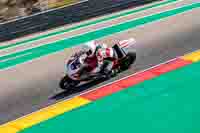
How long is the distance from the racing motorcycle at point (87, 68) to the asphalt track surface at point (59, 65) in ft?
0.80

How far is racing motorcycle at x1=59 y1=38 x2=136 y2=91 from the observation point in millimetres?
11617

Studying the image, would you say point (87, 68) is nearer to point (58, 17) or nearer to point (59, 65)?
point (59, 65)

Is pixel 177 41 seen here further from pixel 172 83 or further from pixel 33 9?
pixel 33 9

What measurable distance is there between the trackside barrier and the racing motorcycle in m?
12.9

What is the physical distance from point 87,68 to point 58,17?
561 inches

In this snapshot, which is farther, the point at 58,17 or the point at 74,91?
the point at 58,17

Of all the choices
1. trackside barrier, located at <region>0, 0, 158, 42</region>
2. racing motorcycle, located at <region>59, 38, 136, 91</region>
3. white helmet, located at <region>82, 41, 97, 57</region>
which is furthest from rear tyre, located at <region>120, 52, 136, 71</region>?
trackside barrier, located at <region>0, 0, 158, 42</region>

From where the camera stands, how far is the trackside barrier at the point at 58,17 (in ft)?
80.5

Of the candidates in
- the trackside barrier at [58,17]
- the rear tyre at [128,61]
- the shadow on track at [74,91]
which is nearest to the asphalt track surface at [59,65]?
the shadow on track at [74,91]

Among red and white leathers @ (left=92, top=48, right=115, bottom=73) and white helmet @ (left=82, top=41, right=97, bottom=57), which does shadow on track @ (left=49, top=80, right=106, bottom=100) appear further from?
white helmet @ (left=82, top=41, right=97, bottom=57)

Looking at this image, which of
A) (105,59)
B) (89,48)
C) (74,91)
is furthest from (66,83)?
(105,59)

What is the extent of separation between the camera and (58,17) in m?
25.6

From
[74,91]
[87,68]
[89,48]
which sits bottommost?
[74,91]

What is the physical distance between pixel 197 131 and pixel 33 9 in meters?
25.1
